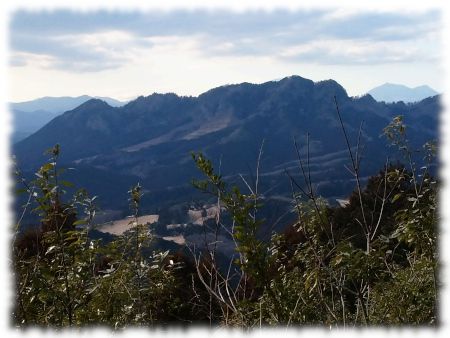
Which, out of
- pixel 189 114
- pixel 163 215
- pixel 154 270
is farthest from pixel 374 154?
pixel 154 270

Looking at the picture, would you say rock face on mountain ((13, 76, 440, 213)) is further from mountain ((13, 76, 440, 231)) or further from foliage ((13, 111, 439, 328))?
foliage ((13, 111, 439, 328))

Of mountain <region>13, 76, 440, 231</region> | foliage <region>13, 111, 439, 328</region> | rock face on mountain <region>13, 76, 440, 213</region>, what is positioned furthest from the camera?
Answer: rock face on mountain <region>13, 76, 440, 213</region>

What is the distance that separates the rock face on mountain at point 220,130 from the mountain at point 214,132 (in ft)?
0.93

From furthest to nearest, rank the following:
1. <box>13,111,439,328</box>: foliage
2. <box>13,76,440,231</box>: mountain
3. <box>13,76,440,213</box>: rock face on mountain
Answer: <box>13,76,440,213</box>: rock face on mountain → <box>13,76,440,231</box>: mountain → <box>13,111,439,328</box>: foliage

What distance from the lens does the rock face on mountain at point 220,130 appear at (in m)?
134

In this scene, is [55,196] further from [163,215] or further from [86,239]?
[163,215]

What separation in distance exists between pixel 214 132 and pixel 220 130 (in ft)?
7.53

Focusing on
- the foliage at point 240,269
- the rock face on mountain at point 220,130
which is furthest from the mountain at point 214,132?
the foliage at point 240,269

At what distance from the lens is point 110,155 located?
145500 millimetres

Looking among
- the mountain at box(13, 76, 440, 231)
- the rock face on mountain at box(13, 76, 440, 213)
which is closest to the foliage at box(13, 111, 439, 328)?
the mountain at box(13, 76, 440, 231)

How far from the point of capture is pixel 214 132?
14638 centimetres

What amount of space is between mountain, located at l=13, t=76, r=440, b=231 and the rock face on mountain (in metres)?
0.28

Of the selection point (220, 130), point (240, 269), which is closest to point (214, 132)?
point (220, 130)

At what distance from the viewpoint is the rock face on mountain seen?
13362 centimetres
